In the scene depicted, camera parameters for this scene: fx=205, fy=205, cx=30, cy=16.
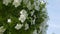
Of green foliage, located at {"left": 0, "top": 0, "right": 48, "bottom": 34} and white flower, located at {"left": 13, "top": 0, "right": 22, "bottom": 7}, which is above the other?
white flower, located at {"left": 13, "top": 0, "right": 22, "bottom": 7}

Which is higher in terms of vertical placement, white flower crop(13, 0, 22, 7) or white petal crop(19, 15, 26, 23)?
white flower crop(13, 0, 22, 7)

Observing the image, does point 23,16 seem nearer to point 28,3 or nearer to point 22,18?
point 22,18

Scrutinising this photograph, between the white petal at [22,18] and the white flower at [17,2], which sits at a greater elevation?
the white flower at [17,2]

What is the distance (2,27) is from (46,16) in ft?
1.72

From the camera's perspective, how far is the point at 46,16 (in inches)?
75.6

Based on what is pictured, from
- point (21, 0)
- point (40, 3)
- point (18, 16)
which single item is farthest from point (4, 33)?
point (40, 3)

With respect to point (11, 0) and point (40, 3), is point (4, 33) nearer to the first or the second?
point (11, 0)

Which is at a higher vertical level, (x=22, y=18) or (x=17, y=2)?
(x=17, y=2)

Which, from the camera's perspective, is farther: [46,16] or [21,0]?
[46,16]

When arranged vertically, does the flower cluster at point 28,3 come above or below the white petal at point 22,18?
above

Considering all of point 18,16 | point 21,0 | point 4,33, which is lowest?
point 4,33

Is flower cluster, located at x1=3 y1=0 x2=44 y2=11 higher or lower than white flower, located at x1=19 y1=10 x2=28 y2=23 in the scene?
higher

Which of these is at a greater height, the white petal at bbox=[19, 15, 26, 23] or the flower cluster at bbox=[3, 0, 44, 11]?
the flower cluster at bbox=[3, 0, 44, 11]

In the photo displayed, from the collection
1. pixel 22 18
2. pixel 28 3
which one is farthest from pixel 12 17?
pixel 28 3
